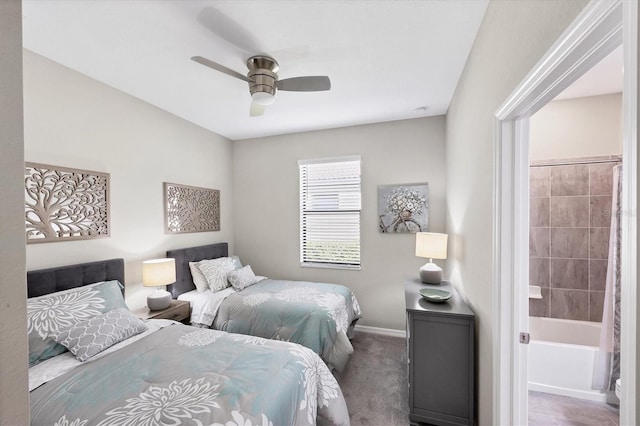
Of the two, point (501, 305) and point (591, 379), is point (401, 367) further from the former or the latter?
point (501, 305)

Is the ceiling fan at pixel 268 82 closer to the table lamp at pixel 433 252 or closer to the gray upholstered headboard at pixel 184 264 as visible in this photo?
the table lamp at pixel 433 252

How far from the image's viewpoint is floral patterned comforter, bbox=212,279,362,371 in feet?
7.64

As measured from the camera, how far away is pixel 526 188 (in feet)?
4.30

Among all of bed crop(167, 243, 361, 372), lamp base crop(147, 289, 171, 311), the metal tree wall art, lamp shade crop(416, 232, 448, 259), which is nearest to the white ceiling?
the metal tree wall art

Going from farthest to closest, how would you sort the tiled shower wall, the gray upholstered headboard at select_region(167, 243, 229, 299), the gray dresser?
the gray upholstered headboard at select_region(167, 243, 229, 299) < the tiled shower wall < the gray dresser

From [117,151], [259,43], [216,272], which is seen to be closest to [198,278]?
[216,272]

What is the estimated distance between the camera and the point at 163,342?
5.93 feet

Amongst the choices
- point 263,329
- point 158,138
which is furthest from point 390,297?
point 158,138

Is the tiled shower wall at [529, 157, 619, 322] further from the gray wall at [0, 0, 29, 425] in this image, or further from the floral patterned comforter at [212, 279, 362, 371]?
the gray wall at [0, 0, 29, 425]

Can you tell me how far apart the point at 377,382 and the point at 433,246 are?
4.60 ft

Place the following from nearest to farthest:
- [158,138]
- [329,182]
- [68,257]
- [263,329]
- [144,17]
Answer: [144,17] → [68,257] → [263,329] → [158,138] → [329,182]

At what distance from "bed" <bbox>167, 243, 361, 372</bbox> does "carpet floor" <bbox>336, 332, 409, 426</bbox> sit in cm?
22

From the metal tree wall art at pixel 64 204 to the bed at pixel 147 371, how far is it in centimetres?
29

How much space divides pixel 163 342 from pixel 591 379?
Answer: 3370 millimetres
